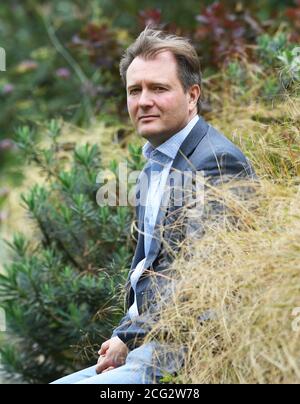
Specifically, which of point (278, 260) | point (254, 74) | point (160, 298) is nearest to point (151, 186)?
point (160, 298)

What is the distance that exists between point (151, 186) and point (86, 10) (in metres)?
7.80

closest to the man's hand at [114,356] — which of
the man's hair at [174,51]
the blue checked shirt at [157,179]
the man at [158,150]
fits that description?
the man at [158,150]

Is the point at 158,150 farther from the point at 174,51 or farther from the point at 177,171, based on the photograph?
the point at 174,51

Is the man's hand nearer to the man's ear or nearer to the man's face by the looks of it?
the man's face

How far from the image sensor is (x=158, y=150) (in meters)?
3.42

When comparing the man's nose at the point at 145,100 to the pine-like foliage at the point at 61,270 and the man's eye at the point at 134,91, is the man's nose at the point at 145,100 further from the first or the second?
the pine-like foliage at the point at 61,270

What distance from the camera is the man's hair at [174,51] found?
11.3 feet

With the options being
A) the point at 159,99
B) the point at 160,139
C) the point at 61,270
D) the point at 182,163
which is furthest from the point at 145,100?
the point at 61,270

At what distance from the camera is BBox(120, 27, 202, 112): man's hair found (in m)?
3.44

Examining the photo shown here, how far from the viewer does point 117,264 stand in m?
4.23

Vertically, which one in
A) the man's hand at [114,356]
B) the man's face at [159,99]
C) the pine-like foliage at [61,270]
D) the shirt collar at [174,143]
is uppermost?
the man's face at [159,99]

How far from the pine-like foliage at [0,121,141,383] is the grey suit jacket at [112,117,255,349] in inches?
39.8

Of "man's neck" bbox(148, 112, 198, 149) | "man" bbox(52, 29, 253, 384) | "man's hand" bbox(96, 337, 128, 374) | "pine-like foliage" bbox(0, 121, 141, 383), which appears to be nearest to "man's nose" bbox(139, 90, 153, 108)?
"man" bbox(52, 29, 253, 384)

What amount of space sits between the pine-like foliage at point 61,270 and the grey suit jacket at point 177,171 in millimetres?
1010
